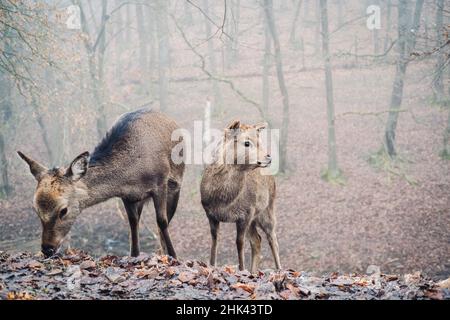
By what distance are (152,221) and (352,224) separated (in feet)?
24.1

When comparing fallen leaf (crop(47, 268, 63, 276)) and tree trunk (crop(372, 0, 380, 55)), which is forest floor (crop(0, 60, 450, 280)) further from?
tree trunk (crop(372, 0, 380, 55))

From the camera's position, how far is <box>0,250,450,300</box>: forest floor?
502 cm

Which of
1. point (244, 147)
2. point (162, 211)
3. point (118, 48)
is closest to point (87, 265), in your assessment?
point (162, 211)

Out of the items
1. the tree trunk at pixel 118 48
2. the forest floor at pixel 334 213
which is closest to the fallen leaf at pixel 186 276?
the forest floor at pixel 334 213

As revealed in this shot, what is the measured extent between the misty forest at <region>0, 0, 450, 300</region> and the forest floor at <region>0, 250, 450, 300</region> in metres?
2.16

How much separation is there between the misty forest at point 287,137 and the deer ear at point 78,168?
933 millimetres

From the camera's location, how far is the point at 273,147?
20125 mm

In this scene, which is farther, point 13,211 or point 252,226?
point 13,211

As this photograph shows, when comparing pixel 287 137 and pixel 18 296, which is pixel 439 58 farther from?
pixel 18 296

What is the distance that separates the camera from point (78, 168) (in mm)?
6711

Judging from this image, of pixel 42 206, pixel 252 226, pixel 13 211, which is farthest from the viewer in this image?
pixel 13 211

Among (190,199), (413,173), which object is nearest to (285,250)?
(190,199)
